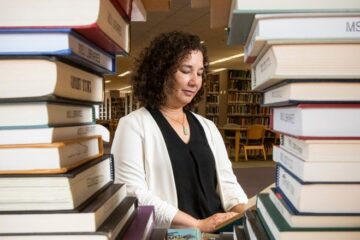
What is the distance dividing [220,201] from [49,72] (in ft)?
3.38

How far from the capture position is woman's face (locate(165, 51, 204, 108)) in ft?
4.58

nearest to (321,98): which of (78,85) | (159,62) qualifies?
(78,85)

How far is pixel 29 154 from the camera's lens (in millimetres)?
500

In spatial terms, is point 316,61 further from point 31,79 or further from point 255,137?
point 255,137

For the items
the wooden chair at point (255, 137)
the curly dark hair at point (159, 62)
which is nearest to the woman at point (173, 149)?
the curly dark hair at point (159, 62)

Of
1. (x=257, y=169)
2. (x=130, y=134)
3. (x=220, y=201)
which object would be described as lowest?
(x=257, y=169)

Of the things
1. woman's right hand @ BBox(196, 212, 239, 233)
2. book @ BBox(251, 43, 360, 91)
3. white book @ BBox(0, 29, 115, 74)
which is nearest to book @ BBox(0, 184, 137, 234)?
white book @ BBox(0, 29, 115, 74)

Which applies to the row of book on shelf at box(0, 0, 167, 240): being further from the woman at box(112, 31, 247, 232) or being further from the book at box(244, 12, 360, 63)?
the woman at box(112, 31, 247, 232)

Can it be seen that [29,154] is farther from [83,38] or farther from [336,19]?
[336,19]

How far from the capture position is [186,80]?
139 centimetres

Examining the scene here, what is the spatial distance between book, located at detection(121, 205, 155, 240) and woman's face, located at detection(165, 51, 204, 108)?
0.68 metres

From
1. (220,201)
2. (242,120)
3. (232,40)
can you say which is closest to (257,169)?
(242,120)

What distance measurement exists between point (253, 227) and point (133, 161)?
28.0 inches

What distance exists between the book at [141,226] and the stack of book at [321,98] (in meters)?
0.24
